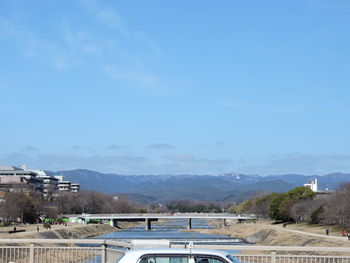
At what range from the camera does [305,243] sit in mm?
85625

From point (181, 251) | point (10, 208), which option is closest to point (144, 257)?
point (181, 251)

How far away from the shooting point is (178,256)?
13422 millimetres

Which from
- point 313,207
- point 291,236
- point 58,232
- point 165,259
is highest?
point 313,207

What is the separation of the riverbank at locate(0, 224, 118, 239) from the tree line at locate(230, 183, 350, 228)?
4572 cm

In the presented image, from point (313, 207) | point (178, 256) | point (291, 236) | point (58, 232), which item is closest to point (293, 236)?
point (291, 236)

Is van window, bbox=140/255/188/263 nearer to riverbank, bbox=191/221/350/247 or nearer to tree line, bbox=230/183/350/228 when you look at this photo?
riverbank, bbox=191/221/350/247

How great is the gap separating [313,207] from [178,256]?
119591mm

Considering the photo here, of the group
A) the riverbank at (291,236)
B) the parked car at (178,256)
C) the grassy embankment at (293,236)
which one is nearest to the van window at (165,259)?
the parked car at (178,256)

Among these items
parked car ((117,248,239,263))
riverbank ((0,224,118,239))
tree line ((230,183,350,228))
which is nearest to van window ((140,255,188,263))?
parked car ((117,248,239,263))

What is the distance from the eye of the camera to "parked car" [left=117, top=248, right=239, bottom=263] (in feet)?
43.5

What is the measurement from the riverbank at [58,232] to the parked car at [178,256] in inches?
3130

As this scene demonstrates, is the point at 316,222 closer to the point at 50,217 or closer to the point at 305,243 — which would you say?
the point at 305,243

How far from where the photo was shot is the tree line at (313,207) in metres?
99.0

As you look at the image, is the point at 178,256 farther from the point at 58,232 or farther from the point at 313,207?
the point at 313,207
